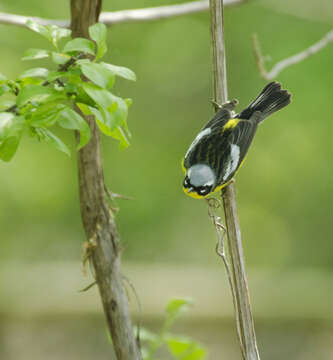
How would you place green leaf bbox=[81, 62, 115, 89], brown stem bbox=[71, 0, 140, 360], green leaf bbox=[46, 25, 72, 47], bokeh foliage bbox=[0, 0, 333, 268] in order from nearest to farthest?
1. green leaf bbox=[81, 62, 115, 89]
2. green leaf bbox=[46, 25, 72, 47]
3. brown stem bbox=[71, 0, 140, 360]
4. bokeh foliage bbox=[0, 0, 333, 268]

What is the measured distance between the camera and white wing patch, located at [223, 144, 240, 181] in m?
2.31

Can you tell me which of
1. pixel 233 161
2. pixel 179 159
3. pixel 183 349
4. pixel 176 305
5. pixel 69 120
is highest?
pixel 179 159

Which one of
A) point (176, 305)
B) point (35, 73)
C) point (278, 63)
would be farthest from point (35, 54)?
point (278, 63)

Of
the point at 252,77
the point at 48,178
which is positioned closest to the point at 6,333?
the point at 48,178

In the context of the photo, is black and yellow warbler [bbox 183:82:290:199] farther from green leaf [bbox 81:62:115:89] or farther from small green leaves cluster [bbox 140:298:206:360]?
green leaf [bbox 81:62:115:89]

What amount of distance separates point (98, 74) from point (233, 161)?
1.31m

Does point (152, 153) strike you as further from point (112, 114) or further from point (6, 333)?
point (112, 114)

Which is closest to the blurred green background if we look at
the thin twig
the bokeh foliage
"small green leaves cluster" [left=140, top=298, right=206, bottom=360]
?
the bokeh foliage

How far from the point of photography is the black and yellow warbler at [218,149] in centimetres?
240

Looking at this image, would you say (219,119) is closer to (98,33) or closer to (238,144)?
(238,144)

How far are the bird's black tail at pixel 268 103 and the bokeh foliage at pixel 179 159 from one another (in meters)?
3.05

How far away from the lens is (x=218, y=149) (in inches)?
101

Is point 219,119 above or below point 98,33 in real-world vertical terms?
above

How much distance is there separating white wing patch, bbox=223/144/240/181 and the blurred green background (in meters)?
3.36
